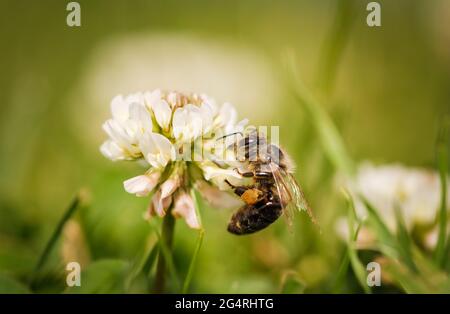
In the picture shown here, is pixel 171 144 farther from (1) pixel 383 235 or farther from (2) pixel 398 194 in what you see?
(2) pixel 398 194

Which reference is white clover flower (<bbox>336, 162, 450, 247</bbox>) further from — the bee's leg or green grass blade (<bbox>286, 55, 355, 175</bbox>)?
the bee's leg

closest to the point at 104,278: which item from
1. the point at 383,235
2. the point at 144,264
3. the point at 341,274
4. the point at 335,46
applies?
the point at 144,264

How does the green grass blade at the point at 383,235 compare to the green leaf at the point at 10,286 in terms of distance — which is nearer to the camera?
the green leaf at the point at 10,286

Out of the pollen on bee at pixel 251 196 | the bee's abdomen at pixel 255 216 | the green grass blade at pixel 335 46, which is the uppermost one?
the green grass blade at pixel 335 46

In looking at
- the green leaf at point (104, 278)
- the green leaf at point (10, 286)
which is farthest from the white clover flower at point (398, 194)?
the green leaf at point (10, 286)

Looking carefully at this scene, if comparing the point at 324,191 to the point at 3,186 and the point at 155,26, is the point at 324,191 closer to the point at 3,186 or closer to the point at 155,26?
the point at 3,186

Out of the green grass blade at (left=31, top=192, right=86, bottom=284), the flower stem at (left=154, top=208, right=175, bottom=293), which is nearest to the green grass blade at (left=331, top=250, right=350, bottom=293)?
the flower stem at (left=154, top=208, right=175, bottom=293)

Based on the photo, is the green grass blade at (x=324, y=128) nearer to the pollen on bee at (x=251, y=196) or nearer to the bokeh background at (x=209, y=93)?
the bokeh background at (x=209, y=93)
